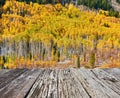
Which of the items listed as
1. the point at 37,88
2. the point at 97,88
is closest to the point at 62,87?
the point at 37,88

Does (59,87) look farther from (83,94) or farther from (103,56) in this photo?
(103,56)

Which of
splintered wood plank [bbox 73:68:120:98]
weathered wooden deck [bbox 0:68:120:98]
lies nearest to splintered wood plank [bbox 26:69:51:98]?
weathered wooden deck [bbox 0:68:120:98]

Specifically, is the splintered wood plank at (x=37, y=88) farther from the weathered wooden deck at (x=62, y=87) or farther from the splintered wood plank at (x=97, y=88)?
the splintered wood plank at (x=97, y=88)

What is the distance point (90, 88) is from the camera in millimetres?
3205

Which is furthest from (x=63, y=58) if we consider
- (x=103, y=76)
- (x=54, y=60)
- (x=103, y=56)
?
(x=103, y=76)

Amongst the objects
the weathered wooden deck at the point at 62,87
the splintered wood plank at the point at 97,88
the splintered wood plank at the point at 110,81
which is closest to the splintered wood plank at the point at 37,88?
the weathered wooden deck at the point at 62,87

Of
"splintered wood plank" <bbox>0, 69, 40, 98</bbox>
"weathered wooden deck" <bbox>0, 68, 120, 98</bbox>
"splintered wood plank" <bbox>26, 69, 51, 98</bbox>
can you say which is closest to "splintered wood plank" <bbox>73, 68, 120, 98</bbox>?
"weathered wooden deck" <bbox>0, 68, 120, 98</bbox>

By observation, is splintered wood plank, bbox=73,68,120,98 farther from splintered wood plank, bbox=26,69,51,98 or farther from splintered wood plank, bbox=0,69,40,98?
splintered wood plank, bbox=0,69,40,98

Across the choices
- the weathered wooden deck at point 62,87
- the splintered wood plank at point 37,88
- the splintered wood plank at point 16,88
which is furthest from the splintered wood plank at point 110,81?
the splintered wood plank at point 16,88

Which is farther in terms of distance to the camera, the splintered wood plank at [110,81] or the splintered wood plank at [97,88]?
the splintered wood plank at [110,81]

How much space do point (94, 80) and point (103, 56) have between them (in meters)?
196

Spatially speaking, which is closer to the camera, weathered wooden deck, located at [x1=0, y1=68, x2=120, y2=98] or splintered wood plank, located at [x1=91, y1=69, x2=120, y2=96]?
weathered wooden deck, located at [x1=0, y1=68, x2=120, y2=98]

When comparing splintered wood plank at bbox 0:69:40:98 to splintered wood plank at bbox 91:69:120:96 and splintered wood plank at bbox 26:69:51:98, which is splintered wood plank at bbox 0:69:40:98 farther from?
splintered wood plank at bbox 91:69:120:96

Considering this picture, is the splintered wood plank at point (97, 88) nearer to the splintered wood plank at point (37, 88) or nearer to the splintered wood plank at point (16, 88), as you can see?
the splintered wood plank at point (37, 88)
